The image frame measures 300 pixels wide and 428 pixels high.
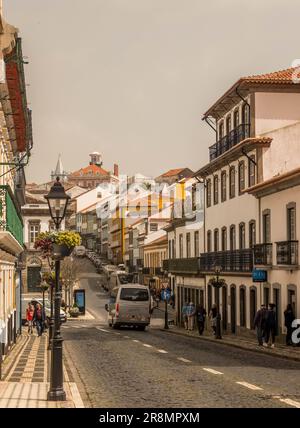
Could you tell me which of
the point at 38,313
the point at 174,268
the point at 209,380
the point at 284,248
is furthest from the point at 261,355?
the point at 174,268

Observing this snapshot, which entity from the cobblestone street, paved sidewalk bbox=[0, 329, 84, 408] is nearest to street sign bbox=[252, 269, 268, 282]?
the cobblestone street

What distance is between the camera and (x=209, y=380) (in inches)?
744

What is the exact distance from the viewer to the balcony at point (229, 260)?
39.7 m

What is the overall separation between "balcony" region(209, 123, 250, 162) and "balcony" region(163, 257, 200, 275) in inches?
265

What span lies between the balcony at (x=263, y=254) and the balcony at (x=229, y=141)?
6.83m

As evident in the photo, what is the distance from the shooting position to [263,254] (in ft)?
119

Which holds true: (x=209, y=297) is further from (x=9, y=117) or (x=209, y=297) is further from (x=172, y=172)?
(x=172, y=172)

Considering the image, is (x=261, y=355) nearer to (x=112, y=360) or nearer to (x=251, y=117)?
(x=112, y=360)

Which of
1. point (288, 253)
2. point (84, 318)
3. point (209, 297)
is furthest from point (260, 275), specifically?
Result: point (84, 318)

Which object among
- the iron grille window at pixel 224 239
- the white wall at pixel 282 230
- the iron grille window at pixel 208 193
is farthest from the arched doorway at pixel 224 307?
the white wall at pixel 282 230

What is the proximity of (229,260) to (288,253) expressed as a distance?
439 inches

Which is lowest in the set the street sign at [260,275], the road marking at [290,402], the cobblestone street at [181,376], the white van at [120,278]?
the cobblestone street at [181,376]

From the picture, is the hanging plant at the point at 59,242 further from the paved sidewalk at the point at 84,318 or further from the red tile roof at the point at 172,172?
the red tile roof at the point at 172,172
